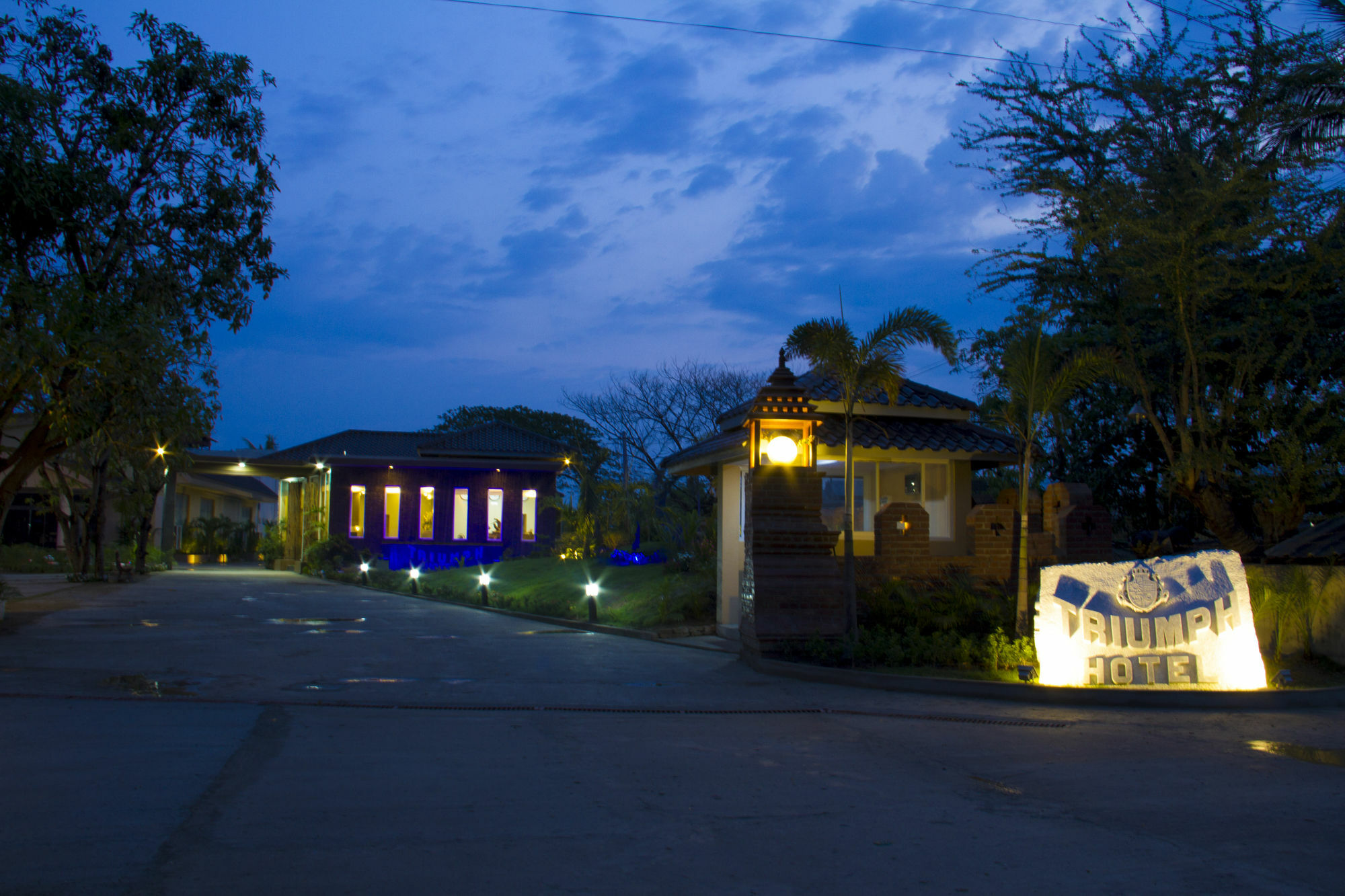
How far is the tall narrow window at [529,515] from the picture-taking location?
108 ft

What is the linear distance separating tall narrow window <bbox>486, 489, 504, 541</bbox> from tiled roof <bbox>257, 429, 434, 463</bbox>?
327cm

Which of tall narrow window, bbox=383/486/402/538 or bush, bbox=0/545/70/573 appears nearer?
bush, bbox=0/545/70/573

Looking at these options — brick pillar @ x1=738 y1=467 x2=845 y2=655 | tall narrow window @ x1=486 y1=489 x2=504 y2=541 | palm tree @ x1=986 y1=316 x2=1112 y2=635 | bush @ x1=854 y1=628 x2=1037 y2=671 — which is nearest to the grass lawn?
brick pillar @ x1=738 y1=467 x2=845 y2=655

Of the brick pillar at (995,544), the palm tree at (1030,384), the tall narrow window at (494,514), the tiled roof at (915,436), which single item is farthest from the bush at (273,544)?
the palm tree at (1030,384)

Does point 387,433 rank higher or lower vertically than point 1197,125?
lower

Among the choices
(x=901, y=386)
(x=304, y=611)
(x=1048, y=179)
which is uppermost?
(x=1048, y=179)

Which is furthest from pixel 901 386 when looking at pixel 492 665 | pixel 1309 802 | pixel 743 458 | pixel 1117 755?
pixel 1309 802

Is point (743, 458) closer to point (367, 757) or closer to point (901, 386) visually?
point (901, 386)

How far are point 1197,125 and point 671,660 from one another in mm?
12260

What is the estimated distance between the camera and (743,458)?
14.1 metres

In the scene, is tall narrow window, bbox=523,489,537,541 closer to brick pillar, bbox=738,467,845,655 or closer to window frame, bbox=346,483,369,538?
window frame, bbox=346,483,369,538

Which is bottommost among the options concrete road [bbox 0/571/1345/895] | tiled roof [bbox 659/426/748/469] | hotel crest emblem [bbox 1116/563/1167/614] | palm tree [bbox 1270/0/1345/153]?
concrete road [bbox 0/571/1345/895]

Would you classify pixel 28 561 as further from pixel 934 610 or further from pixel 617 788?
pixel 617 788

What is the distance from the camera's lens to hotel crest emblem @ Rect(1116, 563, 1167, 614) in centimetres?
923
